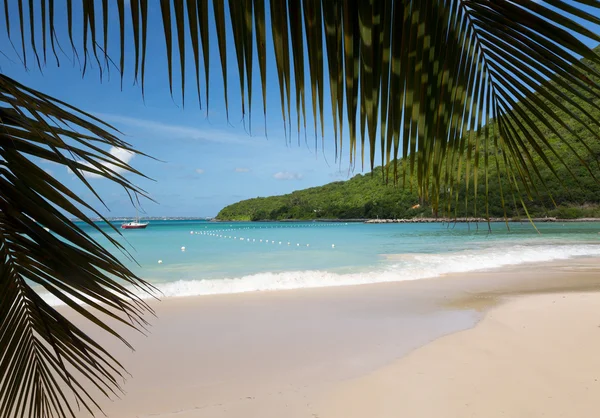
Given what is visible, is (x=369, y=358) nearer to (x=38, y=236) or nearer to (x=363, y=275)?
(x=38, y=236)

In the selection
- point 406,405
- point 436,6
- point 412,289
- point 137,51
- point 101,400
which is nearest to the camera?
point 137,51

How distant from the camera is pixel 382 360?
201 inches

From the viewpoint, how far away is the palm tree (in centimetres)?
56

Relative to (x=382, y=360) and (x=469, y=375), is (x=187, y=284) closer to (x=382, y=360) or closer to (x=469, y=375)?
(x=382, y=360)

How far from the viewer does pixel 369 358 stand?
17.1ft

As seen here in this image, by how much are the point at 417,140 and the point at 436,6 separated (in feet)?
0.70

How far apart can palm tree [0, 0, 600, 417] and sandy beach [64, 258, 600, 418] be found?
3536mm

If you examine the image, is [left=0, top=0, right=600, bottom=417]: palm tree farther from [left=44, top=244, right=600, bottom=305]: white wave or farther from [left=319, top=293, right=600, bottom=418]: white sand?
[left=44, top=244, right=600, bottom=305]: white wave

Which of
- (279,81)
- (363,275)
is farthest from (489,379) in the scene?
(363,275)

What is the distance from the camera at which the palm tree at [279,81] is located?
56cm

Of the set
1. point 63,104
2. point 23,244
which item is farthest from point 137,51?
point 23,244

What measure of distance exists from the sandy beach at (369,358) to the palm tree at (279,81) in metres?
3.54

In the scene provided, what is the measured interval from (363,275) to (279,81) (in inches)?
512

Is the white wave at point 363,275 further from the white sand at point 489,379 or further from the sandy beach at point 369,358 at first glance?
the white sand at point 489,379
